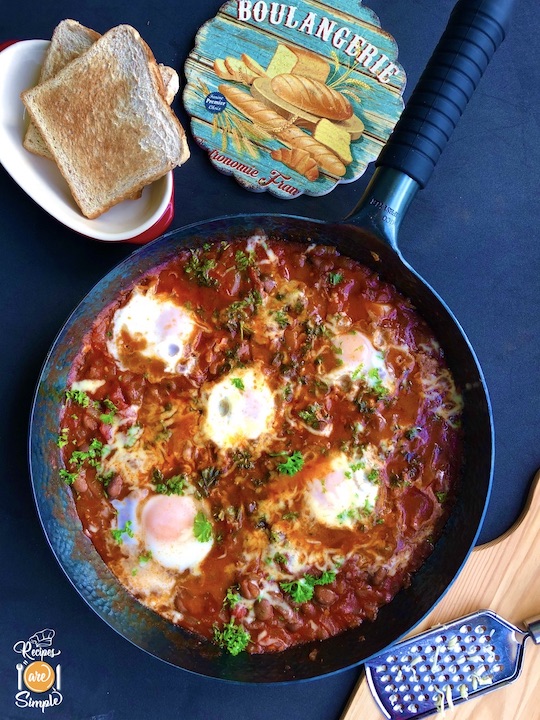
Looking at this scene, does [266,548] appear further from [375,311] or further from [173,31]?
[173,31]

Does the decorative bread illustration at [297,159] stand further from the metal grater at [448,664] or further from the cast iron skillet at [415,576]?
→ the metal grater at [448,664]

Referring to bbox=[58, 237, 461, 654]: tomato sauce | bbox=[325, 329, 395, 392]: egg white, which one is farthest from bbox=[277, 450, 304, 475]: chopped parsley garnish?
bbox=[325, 329, 395, 392]: egg white

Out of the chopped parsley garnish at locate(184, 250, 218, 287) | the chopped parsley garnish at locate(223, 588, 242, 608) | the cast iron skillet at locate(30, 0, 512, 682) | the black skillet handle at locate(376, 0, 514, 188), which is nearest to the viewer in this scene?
the black skillet handle at locate(376, 0, 514, 188)

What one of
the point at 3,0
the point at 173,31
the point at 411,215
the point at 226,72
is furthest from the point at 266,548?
the point at 3,0

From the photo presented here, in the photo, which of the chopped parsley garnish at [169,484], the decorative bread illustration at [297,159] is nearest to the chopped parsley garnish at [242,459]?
the chopped parsley garnish at [169,484]

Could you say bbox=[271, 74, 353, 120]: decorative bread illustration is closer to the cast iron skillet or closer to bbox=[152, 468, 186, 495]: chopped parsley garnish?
the cast iron skillet

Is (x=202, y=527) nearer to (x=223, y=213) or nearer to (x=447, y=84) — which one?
(x=223, y=213)

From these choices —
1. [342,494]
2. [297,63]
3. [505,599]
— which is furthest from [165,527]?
[297,63]
